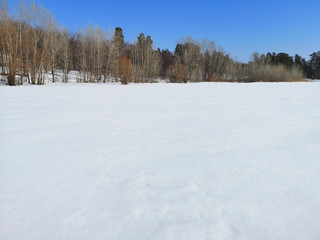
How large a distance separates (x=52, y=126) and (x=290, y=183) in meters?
3.38

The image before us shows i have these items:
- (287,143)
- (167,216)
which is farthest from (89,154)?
(287,143)

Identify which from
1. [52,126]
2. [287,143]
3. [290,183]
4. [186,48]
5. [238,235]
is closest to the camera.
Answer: [238,235]

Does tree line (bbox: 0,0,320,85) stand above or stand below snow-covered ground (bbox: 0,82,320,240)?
above

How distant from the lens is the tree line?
14047 mm

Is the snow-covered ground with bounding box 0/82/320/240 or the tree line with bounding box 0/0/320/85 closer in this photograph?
the snow-covered ground with bounding box 0/82/320/240

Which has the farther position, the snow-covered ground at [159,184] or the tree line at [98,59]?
the tree line at [98,59]

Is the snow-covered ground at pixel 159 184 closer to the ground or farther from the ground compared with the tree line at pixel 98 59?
closer to the ground

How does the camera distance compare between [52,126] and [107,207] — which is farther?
[52,126]

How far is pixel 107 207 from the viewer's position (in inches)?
48.1

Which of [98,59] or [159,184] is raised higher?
[98,59]

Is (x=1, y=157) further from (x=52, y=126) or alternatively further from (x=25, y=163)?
(x=52, y=126)

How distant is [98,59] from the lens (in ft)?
73.7

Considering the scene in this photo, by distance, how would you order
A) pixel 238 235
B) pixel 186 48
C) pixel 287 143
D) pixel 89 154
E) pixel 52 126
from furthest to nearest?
pixel 186 48, pixel 52 126, pixel 287 143, pixel 89 154, pixel 238 235

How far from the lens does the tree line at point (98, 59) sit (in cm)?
1405
